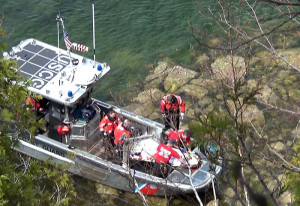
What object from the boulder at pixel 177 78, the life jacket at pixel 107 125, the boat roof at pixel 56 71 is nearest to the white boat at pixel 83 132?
the boat roof at pixel 56 71

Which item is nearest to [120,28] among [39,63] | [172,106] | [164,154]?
[39,63]

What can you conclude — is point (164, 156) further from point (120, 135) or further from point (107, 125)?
point (107, 125)

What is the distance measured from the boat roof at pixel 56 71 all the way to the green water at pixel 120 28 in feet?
14.5

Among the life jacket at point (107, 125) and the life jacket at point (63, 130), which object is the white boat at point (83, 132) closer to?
the life jacket at point (63, 130)

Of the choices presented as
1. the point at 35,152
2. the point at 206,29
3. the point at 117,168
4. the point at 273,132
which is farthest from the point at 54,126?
the point at 206,29

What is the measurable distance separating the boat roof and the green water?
4416 mm

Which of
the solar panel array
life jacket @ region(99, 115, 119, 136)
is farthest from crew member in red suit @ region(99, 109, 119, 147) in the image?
the solar panel array

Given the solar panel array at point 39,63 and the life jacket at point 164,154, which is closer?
the life jacket at point 164,154

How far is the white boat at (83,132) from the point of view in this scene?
39.9ft

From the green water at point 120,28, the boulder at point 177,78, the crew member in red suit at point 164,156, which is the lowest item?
the boulder at point 177,78

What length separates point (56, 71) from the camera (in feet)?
42.1

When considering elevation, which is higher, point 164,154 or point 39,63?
point 39,63

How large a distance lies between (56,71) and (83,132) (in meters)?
1.36

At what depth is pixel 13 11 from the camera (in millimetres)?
20344
